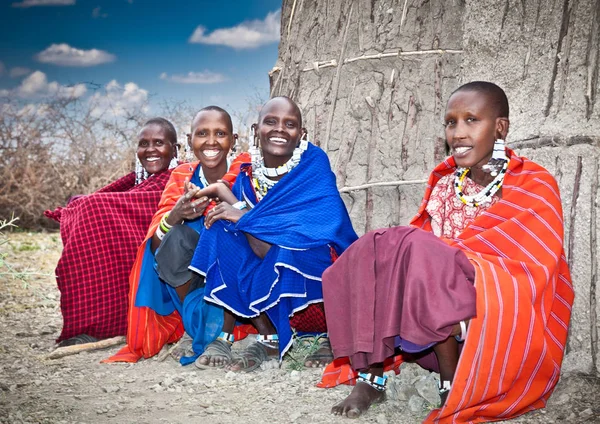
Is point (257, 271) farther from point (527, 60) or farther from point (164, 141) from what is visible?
point (527, 60)

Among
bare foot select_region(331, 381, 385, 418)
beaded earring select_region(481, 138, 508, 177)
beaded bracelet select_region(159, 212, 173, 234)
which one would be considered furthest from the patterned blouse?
beaded bracelet select_region(159, 212, 173, 234)

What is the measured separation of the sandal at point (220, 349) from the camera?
348 centimetres

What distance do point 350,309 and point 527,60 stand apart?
1586 millimetres

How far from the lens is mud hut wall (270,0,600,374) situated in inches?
119

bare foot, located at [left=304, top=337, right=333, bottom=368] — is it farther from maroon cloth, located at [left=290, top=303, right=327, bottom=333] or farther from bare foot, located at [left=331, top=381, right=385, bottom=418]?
bare foot, located at [left=331, top=381, right=385, bottom=418]

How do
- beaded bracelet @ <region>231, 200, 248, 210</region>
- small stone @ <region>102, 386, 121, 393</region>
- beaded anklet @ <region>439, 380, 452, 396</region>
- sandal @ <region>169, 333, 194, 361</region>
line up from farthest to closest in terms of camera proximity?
1. sandal @ <region>169, 333, 194, 361</region>
2. beaded bracelet @ <region>231, 200, 248, 210</region>
3. small stone @ <region>102, 386, 121, 393</region>
4. beaded anklet @ <region>439, 380, 452, 396</region>

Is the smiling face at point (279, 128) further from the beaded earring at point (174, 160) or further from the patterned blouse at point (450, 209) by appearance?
the beaded earring at point (174, 160)

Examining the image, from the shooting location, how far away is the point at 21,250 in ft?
26.4

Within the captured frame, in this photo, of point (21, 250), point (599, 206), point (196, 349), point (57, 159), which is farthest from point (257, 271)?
point (57, 159)

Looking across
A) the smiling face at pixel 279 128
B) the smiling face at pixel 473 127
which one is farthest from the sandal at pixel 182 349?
the smiling face at pixel 473 127

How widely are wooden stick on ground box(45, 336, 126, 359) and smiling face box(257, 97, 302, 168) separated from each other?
1570mm

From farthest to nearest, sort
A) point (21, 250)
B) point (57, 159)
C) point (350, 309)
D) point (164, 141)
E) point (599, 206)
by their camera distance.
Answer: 1. point (57, 159)
2. point (21, 250)
3. point (164, 141)
4. point (599, 206)
5. point (350, 309)

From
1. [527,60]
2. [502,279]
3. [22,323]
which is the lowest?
[22,323]

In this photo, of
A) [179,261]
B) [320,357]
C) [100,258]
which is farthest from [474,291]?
[100,258]
